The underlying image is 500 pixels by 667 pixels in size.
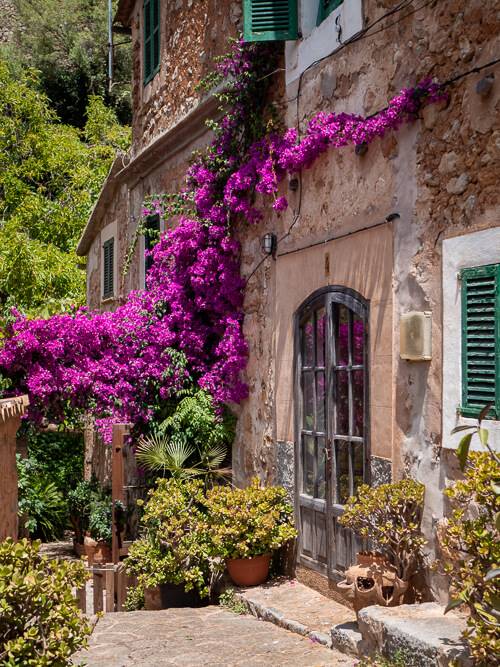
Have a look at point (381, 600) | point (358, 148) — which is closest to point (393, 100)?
point (358, 148)

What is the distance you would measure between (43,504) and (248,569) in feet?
24.2

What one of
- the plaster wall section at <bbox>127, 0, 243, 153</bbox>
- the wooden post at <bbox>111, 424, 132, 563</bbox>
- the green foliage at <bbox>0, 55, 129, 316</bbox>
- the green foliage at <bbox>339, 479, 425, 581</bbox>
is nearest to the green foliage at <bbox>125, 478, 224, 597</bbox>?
the wooden post at <bbox>111, 424, 132, 563</bbox>

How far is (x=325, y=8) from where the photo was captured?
8.28m

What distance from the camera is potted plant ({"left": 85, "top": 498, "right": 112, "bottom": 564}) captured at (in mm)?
11594

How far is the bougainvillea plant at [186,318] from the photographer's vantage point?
30.0ft

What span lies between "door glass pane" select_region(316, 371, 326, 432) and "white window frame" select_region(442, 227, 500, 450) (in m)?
1.89

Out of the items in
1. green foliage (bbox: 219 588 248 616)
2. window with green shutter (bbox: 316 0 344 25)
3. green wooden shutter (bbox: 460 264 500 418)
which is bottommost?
green foliage (bbox: 219 588 248 616)

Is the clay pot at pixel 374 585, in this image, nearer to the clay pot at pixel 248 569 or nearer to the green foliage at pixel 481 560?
the green foliage at pixel 481 560

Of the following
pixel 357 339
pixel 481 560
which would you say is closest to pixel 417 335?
pixel 357 339

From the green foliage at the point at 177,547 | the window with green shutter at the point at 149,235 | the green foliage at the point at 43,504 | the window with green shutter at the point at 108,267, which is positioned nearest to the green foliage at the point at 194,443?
the green foliage at the point at 177,547

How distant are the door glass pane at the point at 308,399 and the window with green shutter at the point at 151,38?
236 inches

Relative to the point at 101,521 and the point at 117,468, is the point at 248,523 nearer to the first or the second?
the point at 117,468

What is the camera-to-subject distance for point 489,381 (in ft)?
19.1

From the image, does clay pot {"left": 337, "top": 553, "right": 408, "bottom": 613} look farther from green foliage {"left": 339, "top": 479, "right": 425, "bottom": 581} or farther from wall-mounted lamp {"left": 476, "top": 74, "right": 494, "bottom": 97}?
wall-mounted lamp {"left": 476, "top": 74, "right": 494, "bottom": 97}
